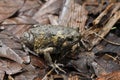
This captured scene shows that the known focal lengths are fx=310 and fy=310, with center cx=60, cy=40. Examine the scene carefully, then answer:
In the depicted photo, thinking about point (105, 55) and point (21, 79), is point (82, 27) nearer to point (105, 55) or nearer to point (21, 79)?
point (105, 55)

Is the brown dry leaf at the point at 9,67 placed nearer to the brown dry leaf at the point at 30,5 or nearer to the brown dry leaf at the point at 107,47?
the brown dry leaf at the point at 107,47

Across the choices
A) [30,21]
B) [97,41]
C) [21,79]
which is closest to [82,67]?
[97,41]

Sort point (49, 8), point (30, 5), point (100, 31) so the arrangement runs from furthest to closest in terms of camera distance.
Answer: point (30, 5) → point (49, 8) → point (100, 31)

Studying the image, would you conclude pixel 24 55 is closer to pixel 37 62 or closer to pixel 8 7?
pixel 37 62

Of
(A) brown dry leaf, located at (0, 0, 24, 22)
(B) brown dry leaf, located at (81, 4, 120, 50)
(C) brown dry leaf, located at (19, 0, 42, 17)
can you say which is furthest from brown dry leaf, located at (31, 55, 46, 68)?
(C) brown dry leaf, located at (19, 0, 42, 17)

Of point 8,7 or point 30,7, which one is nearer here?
point 8,7

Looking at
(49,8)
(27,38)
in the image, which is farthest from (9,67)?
(49,8)

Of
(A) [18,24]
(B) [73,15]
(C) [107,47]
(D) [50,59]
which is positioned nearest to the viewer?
(D) [50,59]
